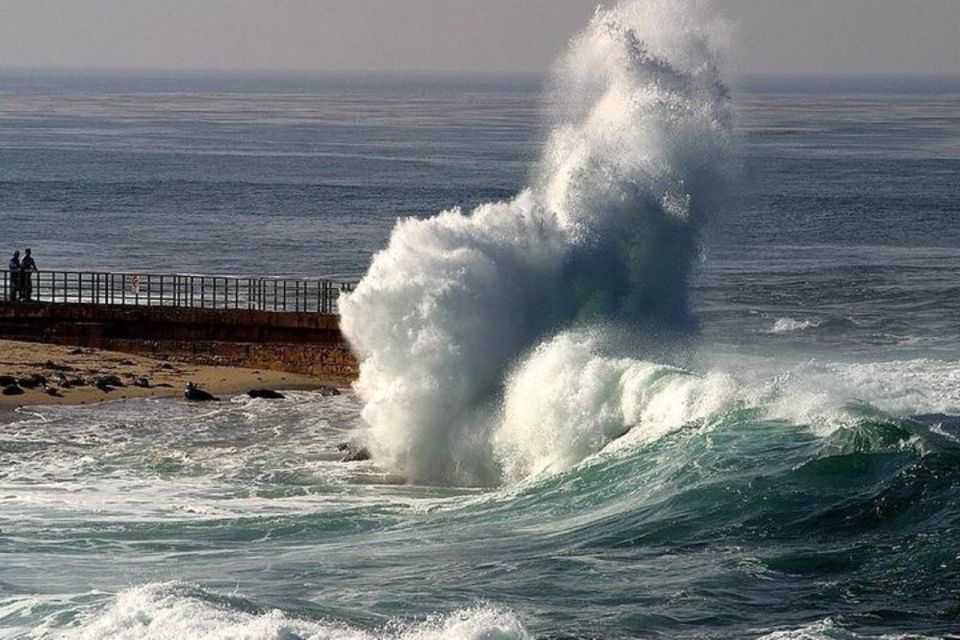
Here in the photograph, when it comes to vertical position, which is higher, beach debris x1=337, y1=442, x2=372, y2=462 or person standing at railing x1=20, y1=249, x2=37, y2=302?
person standing at railing x1=20, y1=249, x2=37, y2=302

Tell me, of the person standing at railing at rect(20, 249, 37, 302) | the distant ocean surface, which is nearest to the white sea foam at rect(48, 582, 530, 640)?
the distant ocean surface

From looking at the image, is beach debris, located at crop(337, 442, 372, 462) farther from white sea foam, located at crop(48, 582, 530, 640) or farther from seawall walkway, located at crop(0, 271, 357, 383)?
white sea foam, located at crop(48, 582, 530, 640)

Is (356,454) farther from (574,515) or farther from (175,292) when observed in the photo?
(175,292)

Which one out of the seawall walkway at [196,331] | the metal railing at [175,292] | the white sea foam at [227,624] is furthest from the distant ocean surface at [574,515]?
the metal railing at [175,292]

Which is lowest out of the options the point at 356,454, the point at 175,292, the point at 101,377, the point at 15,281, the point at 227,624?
the point at 356,454

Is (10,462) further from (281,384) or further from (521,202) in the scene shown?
(521,202)

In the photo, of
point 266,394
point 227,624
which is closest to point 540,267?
point 266,394

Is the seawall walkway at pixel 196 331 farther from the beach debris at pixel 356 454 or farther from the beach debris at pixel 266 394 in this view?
the beach debris at pixel 356 454
